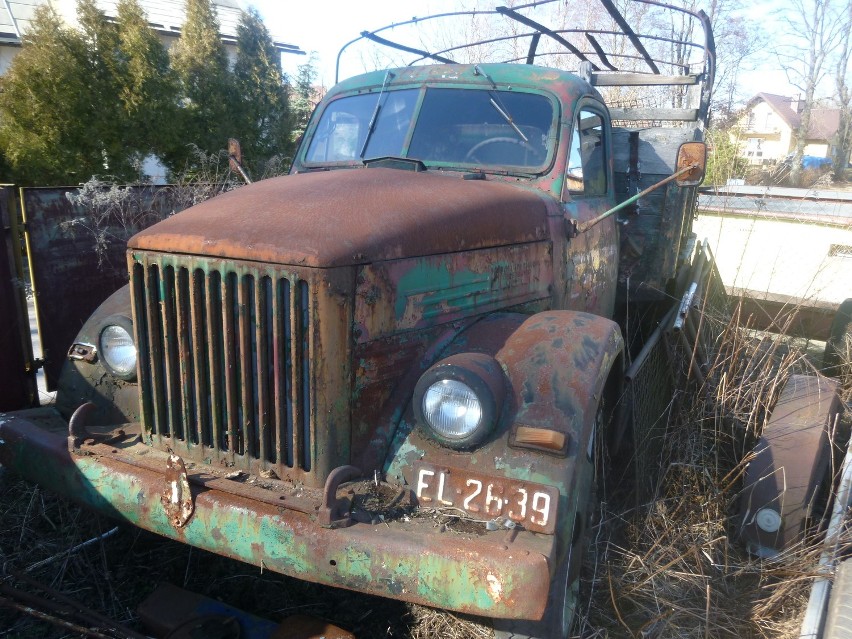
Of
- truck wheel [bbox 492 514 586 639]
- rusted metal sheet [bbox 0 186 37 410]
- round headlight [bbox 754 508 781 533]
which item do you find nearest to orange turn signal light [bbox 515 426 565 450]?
truck wheel [bbox 492 514 586 639]

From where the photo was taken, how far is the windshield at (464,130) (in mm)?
3518

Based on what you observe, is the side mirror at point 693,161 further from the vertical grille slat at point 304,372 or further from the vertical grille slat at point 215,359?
the vertical grille slat at point 215,359

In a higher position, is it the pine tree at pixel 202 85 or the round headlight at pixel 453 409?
the pine tree at pixel 202 85

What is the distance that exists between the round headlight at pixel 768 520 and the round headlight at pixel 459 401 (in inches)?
66.1

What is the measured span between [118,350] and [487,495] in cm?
179

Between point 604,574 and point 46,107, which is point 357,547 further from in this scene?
point 46,107

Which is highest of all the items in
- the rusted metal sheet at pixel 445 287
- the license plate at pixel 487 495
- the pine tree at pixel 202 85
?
the pine tree at pixel 202 85

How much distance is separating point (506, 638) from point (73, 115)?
9946 millimetres

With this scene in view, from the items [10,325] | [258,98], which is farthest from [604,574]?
[258,98]

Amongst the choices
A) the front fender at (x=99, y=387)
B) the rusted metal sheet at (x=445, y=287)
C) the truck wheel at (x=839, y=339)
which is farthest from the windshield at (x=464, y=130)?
the truck wheel at (x=839, y=339)

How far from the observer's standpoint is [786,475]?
3152 mm

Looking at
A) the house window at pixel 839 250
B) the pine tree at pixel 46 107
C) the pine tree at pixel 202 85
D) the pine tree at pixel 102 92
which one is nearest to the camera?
the house window at pixel 839 250

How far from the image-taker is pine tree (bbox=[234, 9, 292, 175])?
11656 mm

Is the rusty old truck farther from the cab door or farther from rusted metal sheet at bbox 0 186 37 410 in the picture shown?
rusted metal sheet at bbox 0 186 37 410
